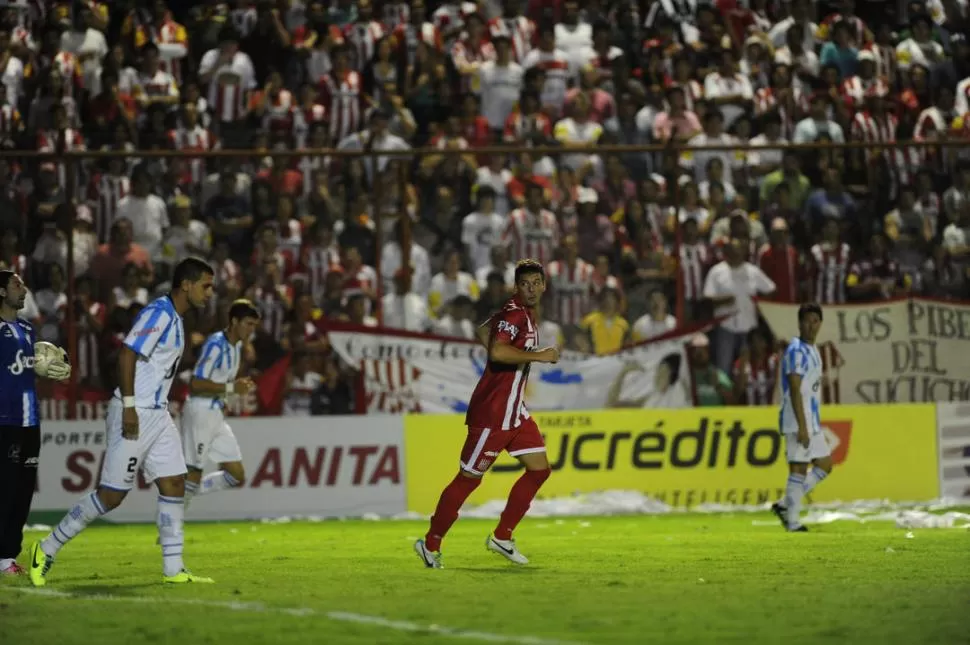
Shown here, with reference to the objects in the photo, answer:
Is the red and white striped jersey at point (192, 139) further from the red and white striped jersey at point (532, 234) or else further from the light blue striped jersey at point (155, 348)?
the light blue striped jersey at point (155, 348)

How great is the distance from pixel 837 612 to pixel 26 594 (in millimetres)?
5376

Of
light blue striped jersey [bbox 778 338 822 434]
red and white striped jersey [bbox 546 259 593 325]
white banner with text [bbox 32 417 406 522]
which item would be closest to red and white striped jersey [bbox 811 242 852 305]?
red and white striped jersey [bbox 546 259 593 325]

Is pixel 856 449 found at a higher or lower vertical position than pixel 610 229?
lower

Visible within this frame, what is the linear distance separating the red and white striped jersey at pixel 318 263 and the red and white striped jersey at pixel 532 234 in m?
2.20

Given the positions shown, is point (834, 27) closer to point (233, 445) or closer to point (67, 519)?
point (233, 445)

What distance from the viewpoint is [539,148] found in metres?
20.8

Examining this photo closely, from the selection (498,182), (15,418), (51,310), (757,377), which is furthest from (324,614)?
(498,182)

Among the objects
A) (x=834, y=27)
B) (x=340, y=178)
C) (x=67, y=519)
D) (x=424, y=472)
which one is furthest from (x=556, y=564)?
(x=834, y=27)

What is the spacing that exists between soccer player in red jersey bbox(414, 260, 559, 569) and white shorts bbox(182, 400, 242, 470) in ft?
14.6

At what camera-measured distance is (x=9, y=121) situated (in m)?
23.3

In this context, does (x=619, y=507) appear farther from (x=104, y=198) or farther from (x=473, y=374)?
(x=104, y=198)

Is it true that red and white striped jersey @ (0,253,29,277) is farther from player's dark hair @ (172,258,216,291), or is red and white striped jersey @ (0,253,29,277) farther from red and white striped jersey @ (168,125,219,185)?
player's dark hair @ (172,258,216,291)

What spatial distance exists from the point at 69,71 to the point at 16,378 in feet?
40.2

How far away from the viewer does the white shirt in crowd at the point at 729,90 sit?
81.6ft
